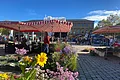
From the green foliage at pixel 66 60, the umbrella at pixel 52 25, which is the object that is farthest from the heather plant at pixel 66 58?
the umbrella at pixel 52 25

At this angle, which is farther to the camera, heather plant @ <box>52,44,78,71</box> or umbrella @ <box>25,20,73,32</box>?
umbrella @ <box>25,20,73,32</box>

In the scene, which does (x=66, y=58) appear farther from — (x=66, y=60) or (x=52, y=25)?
(x=52, y=25)

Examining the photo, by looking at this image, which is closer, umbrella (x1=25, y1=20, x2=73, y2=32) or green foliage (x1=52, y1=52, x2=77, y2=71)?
green foliage (x1=52, y1=52, x2=77, y2=71)

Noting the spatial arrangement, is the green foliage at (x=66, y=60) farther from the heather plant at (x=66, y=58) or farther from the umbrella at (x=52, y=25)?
the umbrella at (x=52, y=25)

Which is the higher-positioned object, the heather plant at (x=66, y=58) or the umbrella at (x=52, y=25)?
the umbrella at (x=52, y=25)

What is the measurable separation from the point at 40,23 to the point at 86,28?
75260 millimetres

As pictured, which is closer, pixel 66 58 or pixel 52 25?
pixel 66 58

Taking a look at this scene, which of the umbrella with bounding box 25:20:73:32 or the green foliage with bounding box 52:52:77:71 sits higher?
the umbrella with bounding box 25:20:73:32

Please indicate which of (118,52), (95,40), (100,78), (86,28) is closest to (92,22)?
(86,28)

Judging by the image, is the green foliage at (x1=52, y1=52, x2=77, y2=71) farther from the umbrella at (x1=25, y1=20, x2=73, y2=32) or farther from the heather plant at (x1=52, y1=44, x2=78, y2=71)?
the umbrella at (x1=25, y1=20, x2=73, y2=32)

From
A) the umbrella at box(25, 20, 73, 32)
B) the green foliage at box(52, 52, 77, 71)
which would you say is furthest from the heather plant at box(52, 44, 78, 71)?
the umbrella at box(25, 20, 73, 32)

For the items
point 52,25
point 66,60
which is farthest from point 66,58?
point 52,25

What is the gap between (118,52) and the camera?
45.5 ft

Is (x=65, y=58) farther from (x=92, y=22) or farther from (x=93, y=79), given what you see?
(x=92, y=22)
